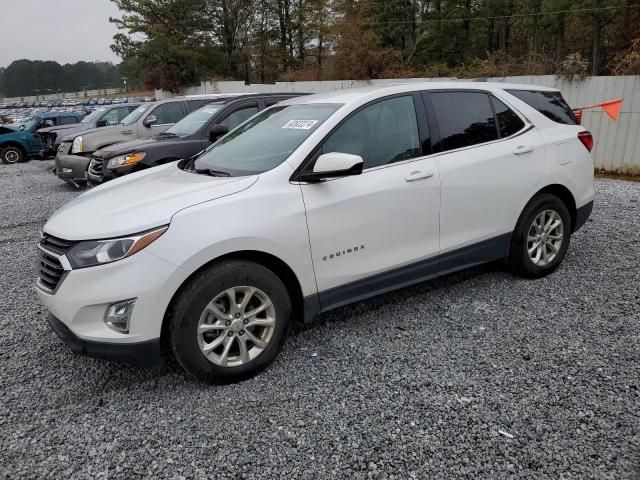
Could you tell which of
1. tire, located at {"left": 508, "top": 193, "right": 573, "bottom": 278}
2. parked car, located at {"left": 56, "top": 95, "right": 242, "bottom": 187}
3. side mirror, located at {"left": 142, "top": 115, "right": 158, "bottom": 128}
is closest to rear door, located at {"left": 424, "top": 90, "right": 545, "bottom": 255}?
tire, located at {"left": 508, "top": 193, "right": 573, "bottom": 278}

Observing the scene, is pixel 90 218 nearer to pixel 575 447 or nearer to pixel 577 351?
pixel 575 447

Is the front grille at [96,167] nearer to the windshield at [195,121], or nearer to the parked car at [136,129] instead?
the windshield at [195,121]

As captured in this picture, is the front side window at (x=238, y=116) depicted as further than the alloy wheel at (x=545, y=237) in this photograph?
Yes

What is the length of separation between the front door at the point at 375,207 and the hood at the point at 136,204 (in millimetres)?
572

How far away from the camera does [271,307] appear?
2.98m

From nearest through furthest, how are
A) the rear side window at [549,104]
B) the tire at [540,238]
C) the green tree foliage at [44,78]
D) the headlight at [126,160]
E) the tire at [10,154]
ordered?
the tire at [540,238]
the rear side window at [549,104]
the headlight at [126,160]
the tire at [10,154]
the green tree foliage at [44,78]

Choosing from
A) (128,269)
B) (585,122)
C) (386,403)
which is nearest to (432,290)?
(386,403)

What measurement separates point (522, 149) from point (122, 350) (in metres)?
3.36

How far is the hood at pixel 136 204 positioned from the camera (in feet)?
8.84

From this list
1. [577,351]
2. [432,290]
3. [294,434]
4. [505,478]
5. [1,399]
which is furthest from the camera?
[432,290]

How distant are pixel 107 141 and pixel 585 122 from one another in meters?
10.5

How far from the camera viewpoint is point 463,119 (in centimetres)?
386

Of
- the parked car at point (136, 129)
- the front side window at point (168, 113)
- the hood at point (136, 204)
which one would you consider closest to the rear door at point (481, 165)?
the hood at point (136, 204)

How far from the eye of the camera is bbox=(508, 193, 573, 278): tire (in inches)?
163
